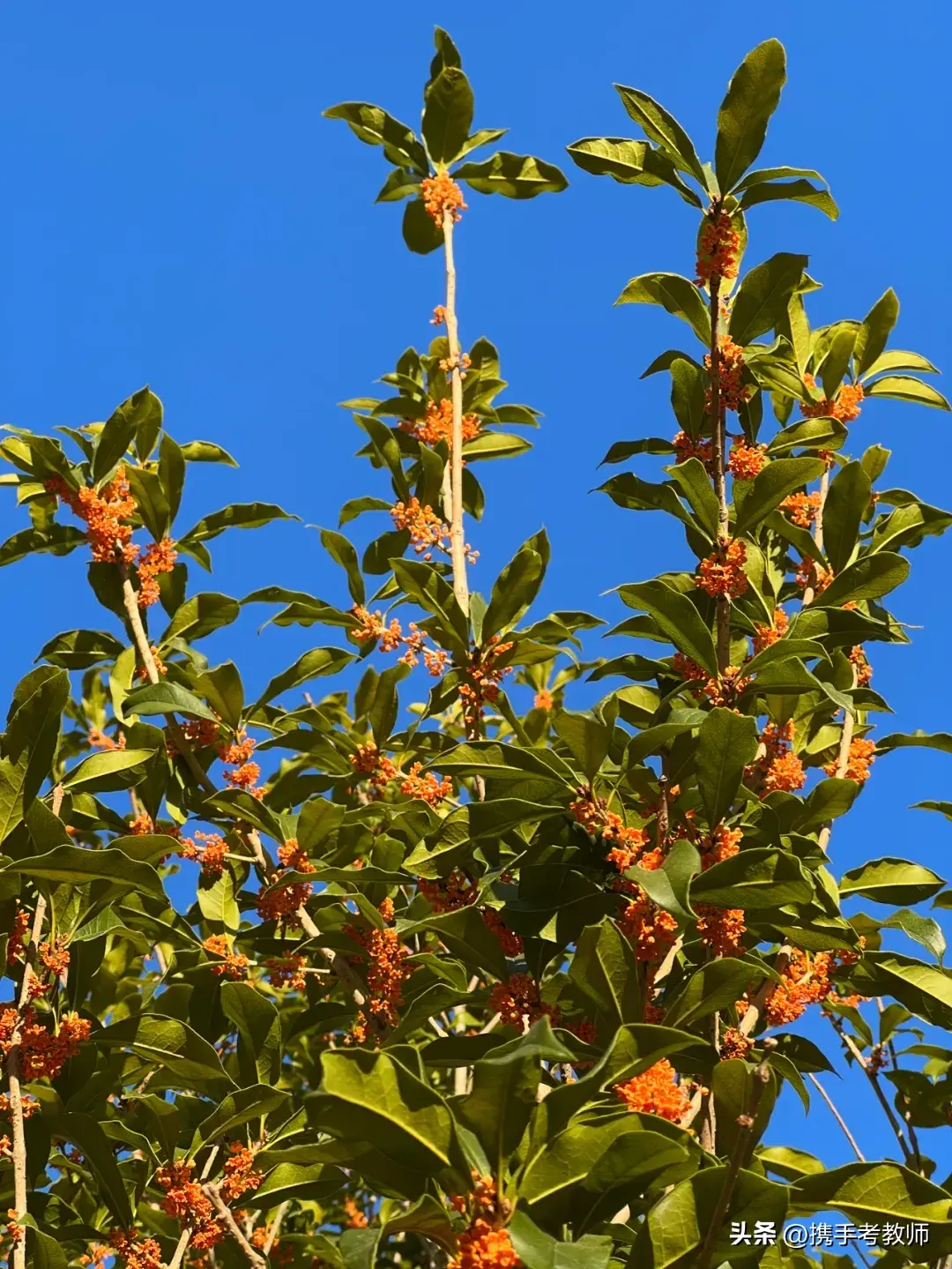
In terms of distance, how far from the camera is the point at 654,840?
3.15 m

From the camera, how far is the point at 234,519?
445 cm

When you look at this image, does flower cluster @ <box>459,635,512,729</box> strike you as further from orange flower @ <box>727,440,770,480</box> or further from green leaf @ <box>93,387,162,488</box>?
green leaf @ <box>93,387,162,488</box>

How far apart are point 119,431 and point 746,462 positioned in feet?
6.66

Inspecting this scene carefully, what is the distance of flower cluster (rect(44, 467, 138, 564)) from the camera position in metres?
4.11

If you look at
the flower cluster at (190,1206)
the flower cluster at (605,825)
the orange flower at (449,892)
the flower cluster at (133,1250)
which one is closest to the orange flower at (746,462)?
the flower cluster at (605,825)

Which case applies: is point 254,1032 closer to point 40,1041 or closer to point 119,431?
point 40,1041

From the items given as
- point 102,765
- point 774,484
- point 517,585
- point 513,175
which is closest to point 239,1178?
point 102,765

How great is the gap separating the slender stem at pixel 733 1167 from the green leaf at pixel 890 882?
1231mm

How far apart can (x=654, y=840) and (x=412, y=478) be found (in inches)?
82.7

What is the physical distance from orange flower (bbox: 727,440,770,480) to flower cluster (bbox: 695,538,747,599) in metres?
0.26

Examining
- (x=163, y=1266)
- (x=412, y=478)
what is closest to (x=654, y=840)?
(x=163, y=1266)

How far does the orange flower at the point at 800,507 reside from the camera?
4.00 meters

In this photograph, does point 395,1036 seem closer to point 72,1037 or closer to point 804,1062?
point 72,1037

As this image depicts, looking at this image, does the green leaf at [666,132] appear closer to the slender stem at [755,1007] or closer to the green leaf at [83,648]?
the slender stem at [755,1007]
